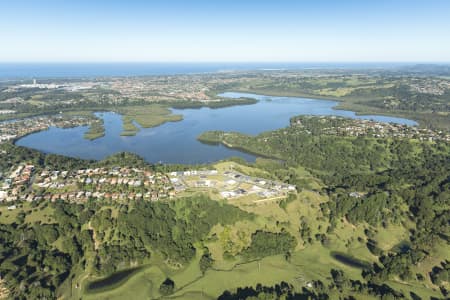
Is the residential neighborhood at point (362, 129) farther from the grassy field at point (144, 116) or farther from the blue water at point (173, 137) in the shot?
the grassy field at point (144, 116)

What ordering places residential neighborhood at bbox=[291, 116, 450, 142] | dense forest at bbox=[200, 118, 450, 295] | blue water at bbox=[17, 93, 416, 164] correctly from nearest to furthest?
1. dense forest at bbox=[200, 118, 450, 295]
2. blue water at bbox=[17, 93, 416, 164]
3. residential neighborhood at bbox=[291, 116, 450, 142]

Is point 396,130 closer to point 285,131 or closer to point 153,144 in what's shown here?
point 285,131

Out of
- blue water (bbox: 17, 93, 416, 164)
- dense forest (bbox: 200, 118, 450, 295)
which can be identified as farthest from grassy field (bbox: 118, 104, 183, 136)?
dense forest (bbox: 200, 118, 450, 295)

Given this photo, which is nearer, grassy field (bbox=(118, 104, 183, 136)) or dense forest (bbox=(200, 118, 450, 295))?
dense forest (bbox=(200, 118, 450, 295))

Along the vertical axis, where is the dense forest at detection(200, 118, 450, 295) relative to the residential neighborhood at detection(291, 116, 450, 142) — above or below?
below

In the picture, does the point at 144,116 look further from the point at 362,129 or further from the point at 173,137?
the point at 362,129

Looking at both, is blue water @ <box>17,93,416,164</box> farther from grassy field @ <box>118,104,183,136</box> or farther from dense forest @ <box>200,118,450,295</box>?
dense forest @ <box>200,118,450,295</box>

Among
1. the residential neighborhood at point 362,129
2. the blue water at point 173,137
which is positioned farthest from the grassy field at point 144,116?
the residential neighborhood at point 362,129

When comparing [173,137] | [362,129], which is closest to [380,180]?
[362,129]
